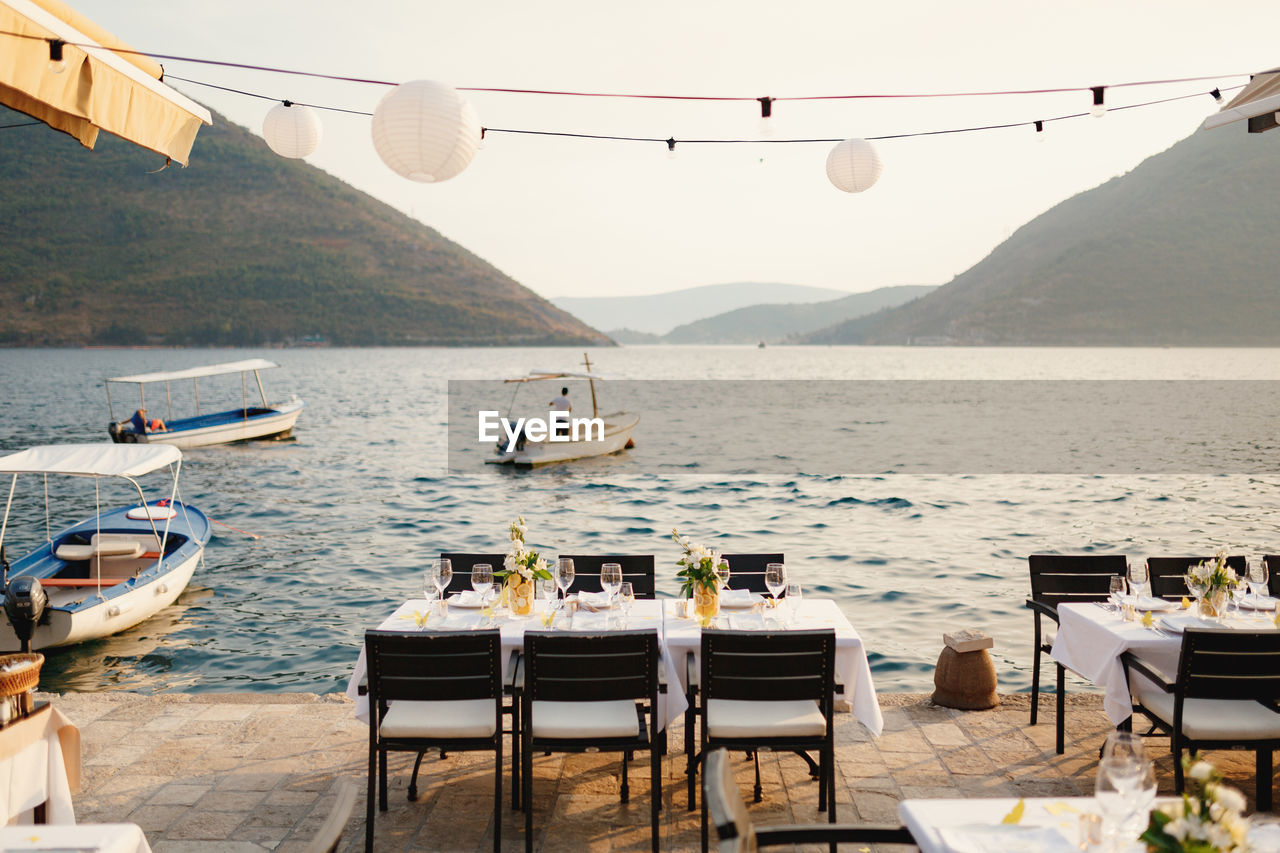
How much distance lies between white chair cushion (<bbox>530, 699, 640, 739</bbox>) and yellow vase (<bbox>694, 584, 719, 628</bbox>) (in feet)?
2.05

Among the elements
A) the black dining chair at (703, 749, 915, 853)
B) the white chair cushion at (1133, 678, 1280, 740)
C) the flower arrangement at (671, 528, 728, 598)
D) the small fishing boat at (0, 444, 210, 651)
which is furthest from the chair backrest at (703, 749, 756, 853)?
the small fishing boat at (0, 444, 210, 651)

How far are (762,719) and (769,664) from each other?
30 cm

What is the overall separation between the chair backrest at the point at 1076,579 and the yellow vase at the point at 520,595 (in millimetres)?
3219

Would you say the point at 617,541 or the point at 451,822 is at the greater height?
the point at 451,822

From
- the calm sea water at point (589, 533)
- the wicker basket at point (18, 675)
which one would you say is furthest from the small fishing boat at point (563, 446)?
the wicker basket at point (18, 675)

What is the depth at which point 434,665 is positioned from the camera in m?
3.93

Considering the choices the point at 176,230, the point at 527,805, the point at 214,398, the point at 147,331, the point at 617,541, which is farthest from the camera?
the point at 176,230

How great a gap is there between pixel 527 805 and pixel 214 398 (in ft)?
215

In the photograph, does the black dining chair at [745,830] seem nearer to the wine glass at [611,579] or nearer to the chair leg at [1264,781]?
the wine glass at [611,579]

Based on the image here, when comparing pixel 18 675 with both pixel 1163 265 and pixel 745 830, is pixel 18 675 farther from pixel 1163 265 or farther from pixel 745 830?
pixel 1163 265

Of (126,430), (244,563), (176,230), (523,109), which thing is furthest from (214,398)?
(176,230)

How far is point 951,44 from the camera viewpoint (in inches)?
376

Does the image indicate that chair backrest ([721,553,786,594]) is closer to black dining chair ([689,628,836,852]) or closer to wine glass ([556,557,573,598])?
wine glass ([556,557,573,598])

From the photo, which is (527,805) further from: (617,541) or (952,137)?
(617,541)
